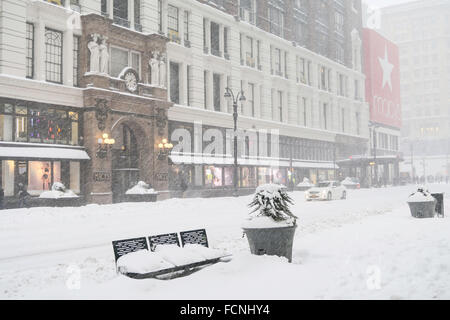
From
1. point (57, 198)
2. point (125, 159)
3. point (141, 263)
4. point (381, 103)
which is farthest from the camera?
point (381, 103)

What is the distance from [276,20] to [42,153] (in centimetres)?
3483

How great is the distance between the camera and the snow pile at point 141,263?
721 cm

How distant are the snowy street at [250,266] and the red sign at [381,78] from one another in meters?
66.1

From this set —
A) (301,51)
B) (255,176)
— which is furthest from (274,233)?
(301,51)

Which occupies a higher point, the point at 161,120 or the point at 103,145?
the point at 161,120

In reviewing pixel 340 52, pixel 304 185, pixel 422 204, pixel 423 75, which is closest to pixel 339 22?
pixel 340 52

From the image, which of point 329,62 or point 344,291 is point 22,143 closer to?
point 344,291

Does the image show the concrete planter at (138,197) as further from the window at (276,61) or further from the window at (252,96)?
the window at (276,61)

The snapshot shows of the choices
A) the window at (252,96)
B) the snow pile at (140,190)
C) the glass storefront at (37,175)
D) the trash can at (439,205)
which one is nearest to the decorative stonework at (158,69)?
the snow pile at (140,190)

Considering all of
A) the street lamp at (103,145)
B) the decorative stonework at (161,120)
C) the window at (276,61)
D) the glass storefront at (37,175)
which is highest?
the window at (276,61)

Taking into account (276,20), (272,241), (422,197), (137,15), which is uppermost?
(276,20)

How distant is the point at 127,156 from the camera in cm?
3325

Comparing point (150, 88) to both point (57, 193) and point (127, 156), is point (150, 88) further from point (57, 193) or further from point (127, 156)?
point (57, 193)

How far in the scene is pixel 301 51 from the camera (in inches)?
2219
